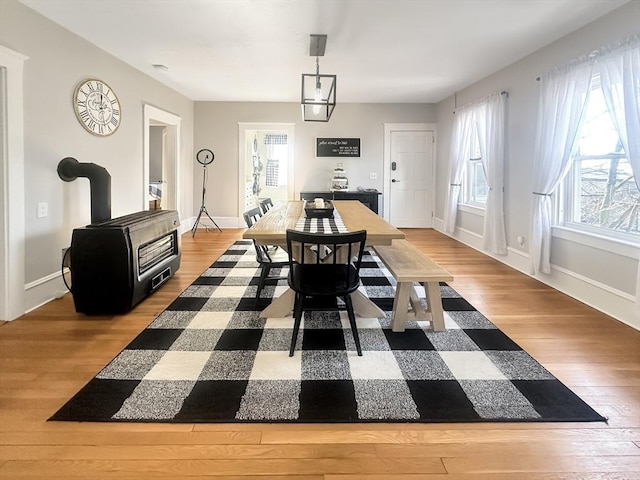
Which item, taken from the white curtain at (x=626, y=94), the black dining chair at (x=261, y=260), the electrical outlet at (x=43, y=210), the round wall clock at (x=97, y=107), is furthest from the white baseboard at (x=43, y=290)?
the white curtain at (x=626, y=94)

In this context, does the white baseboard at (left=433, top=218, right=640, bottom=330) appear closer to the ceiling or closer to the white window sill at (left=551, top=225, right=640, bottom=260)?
the white window sill at (left=551, top=225, right=640, bottom=260)

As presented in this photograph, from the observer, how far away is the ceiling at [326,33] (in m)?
3.33

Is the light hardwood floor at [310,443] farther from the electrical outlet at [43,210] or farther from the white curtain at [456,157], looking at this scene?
the white curtain at [456,157]

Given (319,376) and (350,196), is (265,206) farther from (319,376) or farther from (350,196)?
(350,196)

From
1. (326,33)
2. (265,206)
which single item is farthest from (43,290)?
(326,33)

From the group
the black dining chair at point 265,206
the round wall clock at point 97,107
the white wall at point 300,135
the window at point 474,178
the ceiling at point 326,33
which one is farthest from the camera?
the white wall at point 300,135

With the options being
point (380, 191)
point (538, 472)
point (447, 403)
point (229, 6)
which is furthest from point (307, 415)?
point (380, 191)

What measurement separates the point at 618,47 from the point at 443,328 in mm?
2477

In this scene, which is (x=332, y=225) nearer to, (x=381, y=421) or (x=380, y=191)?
(x=381, y=421)

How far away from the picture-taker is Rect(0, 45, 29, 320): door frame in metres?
3.06

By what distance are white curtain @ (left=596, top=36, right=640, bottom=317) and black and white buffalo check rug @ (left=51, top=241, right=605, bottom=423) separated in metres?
1.40

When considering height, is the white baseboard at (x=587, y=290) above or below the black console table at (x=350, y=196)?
below

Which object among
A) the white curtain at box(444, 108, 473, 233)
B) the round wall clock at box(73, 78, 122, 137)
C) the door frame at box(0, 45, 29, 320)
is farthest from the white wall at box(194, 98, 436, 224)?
the door frame at box(0, 45, 29, 320)

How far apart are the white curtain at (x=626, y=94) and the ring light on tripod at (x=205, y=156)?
20.6ft
